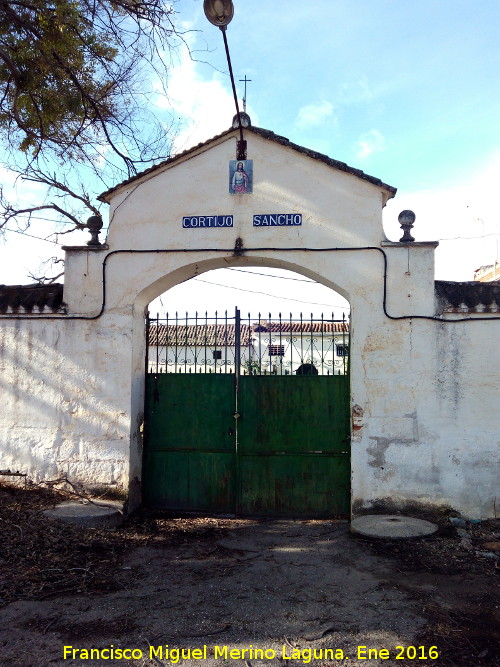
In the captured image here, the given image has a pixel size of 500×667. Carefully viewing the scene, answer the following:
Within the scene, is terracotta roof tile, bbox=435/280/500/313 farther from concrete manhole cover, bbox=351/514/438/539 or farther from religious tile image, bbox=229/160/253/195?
religious tile image, bbox=229/160/253/195

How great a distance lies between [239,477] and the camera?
7152 millimetres

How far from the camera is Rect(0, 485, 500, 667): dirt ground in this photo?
3617 mm

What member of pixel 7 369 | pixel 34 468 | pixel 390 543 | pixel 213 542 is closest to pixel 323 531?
pixel 390 543

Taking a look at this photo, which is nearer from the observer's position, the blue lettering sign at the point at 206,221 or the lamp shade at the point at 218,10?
the lamp shade at the point at 218,10

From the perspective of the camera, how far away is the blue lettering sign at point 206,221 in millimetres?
6898

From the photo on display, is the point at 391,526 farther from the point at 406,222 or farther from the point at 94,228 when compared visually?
the point at 94,228

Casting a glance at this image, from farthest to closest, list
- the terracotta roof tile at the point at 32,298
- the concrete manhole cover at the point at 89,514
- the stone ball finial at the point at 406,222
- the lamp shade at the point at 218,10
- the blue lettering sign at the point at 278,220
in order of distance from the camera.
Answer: the terracotta roof tile at the point at 32,298
the blue lettering sign at the point at 278,220
the stone ball finial at the point at 406,222
the concrete manhole cover at the point at 89,514
the lamp shade at the point at 218,10

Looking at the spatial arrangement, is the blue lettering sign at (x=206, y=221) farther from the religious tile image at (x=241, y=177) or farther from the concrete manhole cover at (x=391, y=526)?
the concrete manhole cover at (x=391, y=526)

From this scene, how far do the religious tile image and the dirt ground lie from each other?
14.0ft

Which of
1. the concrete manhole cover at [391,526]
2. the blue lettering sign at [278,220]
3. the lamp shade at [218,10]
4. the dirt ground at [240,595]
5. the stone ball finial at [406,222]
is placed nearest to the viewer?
the dirt ground at [240,595]

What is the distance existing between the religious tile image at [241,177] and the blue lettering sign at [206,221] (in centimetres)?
35

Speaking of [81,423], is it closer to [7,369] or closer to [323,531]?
[7,369]

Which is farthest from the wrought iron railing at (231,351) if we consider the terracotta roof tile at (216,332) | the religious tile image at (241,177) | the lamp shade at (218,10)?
the lamp shade at (218,10)

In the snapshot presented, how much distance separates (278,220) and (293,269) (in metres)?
0.69
